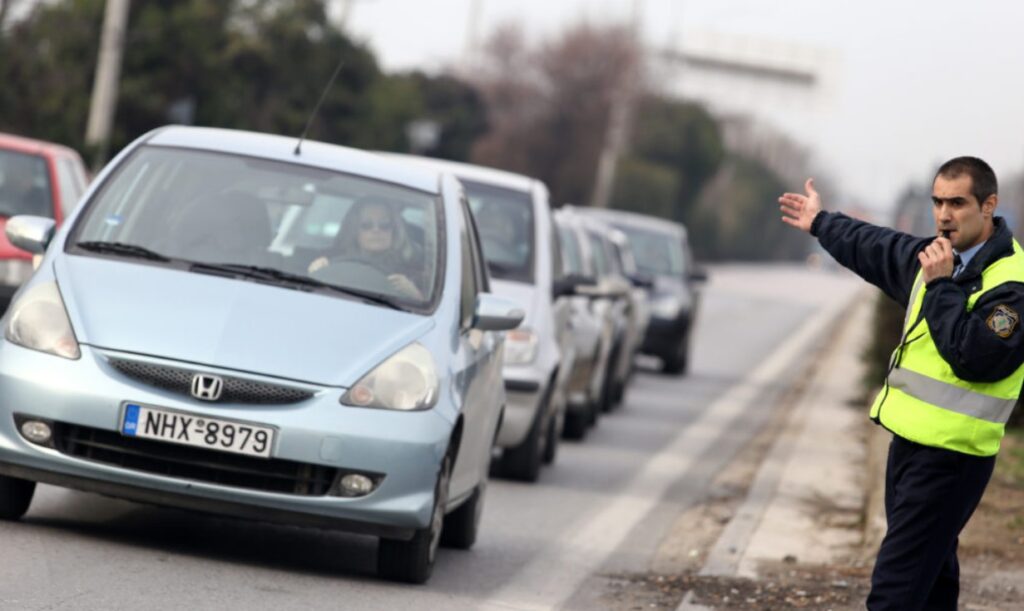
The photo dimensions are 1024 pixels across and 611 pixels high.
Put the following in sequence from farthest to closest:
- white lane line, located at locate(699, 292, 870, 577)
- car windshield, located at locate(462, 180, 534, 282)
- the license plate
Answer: car windshield, located at locate(462, 180, 534, 282), white lane line, located at locate(699, 292, 870, 577), the license plate

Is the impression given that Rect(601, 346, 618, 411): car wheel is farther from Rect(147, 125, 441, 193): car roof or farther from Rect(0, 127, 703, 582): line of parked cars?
Rect(147, 125, 441, 193): car roof

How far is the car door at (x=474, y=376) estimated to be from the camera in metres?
8.48

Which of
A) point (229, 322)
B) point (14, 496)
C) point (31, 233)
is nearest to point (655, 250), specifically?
point (31, 233)

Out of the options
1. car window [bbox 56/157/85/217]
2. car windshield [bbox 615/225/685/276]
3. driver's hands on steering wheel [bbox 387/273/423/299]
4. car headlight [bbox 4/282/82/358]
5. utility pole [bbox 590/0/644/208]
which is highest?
driver's hands on steering wheel [bbox 387/273/423/299]

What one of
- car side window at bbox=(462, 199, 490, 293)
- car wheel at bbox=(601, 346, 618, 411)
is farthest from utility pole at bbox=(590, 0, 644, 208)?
car side window at bbox=(462, 199, 490, 293)

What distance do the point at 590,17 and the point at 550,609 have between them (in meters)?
63.8

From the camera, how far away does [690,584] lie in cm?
921

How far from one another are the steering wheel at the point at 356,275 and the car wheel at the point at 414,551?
79cm

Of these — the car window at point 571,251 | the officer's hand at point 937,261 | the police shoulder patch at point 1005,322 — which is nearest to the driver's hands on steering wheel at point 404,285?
the officer's hand at point 937,261

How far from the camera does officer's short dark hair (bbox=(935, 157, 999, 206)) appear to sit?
6.28 metres

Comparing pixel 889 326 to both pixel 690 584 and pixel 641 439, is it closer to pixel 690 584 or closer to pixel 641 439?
pixel 641 439

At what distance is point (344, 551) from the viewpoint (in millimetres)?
8867

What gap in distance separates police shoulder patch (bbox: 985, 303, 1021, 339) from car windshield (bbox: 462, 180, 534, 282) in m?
7.23

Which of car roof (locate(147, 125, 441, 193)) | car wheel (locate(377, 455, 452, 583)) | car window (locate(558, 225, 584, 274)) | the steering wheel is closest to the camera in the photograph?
car wheel (locate(377, 455, 452, 583))
